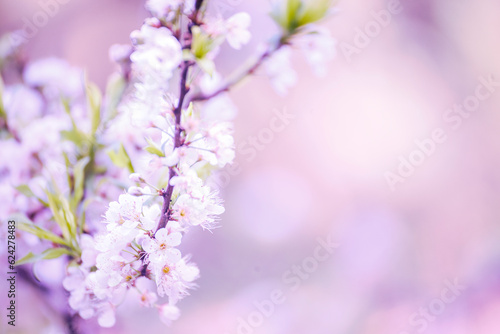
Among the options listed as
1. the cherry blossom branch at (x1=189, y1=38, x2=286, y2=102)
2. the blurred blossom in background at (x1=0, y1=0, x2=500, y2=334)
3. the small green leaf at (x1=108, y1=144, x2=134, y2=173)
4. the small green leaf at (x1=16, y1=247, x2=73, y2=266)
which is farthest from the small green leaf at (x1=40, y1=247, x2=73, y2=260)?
the blurred blossom in background at (x1=0, y1=0, x2=500, y2=334)

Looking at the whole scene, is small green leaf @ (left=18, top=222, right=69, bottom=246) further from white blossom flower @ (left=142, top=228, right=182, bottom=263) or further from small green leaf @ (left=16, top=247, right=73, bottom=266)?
white blossom flower @ (left=142, top=228, right=182, bottom=263)

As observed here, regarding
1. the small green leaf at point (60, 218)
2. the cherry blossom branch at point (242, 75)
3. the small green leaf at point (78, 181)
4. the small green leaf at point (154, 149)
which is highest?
the cherry blossom branch at point (242, 75)

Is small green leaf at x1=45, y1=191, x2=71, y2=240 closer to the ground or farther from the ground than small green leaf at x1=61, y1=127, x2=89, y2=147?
closer to the ground

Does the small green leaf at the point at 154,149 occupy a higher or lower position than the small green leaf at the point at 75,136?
higher

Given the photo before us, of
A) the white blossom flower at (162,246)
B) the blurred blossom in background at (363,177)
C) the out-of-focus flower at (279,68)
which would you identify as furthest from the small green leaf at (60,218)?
the blurred blossom in background at (363,177)

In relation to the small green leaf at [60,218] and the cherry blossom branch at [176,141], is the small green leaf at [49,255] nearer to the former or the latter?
the small green leaf at [60,218]

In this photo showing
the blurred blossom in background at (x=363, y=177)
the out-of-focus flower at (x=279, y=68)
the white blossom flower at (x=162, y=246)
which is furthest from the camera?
the blurred blossom in background at (x=363, y=177)
